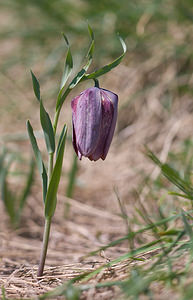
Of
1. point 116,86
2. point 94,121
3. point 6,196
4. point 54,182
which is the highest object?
point 116,86

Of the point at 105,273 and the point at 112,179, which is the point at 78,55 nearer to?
the point at 112,179

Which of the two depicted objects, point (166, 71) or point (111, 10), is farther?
point (111, 10)

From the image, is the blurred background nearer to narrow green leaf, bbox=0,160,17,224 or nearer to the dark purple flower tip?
narrow green leaf, bbox=0,160,17,224

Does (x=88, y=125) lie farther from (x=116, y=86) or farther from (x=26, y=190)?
(x=116, y=86)

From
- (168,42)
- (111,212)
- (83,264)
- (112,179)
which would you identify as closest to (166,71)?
(168,42)

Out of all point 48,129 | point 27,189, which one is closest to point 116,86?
point 27,189
